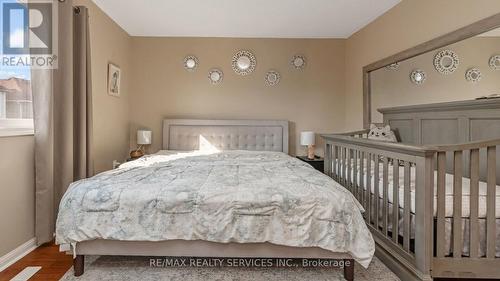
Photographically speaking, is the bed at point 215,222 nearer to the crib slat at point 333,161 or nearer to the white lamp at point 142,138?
the crib slat at point 333,161

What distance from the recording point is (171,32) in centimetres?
475

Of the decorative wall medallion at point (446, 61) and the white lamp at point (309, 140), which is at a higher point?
the decorative wall medallion at point (446, 61)

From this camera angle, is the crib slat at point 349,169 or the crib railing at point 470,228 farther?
the crib slat at point 349,169

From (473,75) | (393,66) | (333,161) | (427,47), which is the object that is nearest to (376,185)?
(333,161)

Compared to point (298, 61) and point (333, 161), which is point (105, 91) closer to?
point (298, 61)

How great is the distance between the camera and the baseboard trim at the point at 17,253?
2.34m

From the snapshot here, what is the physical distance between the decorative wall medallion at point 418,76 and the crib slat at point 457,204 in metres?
1.68

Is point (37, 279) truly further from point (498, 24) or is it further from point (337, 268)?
point (498, 24)

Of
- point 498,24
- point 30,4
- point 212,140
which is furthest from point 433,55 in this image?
point 30,4

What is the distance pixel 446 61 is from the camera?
2908 millimetres

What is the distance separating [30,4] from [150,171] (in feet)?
5.56

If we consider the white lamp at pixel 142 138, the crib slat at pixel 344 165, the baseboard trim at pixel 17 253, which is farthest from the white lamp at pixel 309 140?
the baseboard trim at pixel 17 253

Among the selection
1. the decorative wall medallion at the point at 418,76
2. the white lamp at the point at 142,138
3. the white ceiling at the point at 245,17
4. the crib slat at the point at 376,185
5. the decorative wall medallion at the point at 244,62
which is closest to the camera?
the crib slat at the point at 376,185

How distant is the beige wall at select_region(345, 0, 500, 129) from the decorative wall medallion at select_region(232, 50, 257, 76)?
5.01 feet
